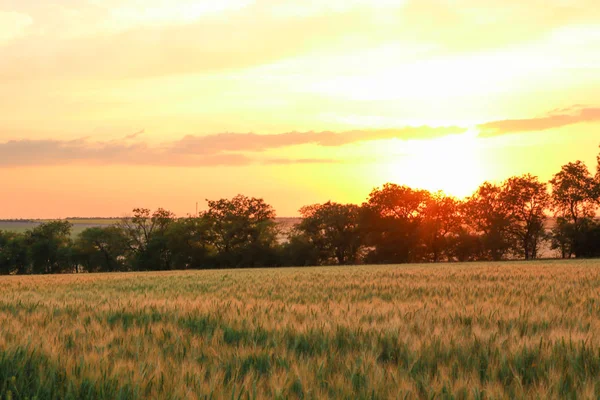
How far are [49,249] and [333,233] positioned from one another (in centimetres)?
5727

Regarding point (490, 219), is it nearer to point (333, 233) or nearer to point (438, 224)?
point (438, 224)

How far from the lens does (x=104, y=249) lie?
101 meters

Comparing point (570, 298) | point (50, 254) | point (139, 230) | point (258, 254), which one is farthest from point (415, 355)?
point (50, 254)

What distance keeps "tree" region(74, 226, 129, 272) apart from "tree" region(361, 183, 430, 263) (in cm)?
4519

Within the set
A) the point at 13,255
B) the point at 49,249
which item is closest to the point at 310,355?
the point at 49,249

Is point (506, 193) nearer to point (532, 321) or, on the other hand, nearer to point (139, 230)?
point (139, 230)

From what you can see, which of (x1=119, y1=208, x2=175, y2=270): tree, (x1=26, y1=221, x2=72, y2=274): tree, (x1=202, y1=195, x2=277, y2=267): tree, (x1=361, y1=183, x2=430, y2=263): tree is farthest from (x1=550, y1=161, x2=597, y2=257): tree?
(x1=26, y1=221, x2=72, y2=274): tree

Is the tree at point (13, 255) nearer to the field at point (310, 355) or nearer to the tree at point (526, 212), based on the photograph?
the tree at point (526, 212)

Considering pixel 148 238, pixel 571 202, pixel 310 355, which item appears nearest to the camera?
pixel 310 355

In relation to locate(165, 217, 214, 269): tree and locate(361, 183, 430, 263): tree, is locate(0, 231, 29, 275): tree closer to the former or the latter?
locate(165, 217, 214, 269): tree

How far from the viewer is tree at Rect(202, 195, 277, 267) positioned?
8225 centimetres

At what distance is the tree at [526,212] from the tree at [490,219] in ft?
3.06

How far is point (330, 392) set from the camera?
3.99 meters

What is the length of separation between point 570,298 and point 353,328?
6.58 m
